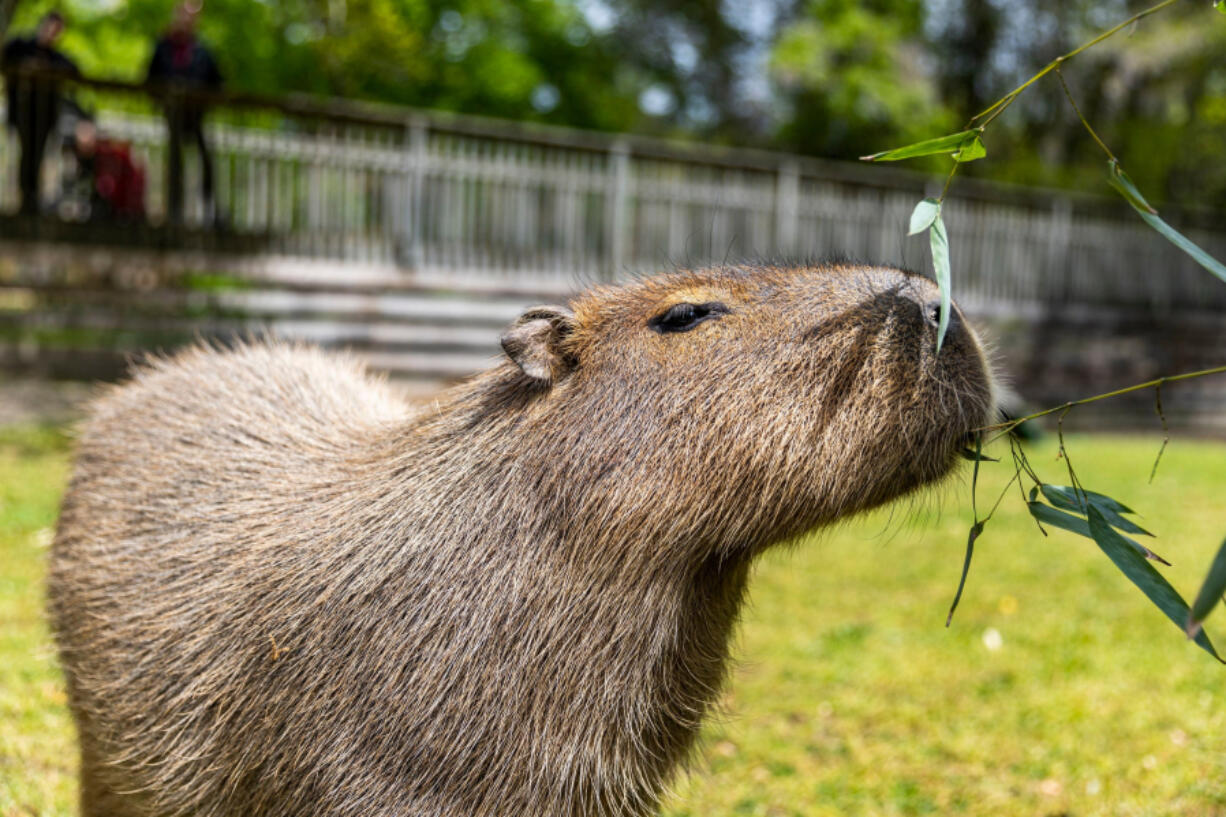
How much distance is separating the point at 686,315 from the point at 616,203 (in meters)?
9.22

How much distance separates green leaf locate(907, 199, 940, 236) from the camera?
1.66 metres

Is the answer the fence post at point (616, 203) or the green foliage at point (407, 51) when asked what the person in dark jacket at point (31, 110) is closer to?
the fence post at point (616, 203)

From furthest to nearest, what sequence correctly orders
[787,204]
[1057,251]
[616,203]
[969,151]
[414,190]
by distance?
[1057,251] < [787,204] < [616,203] < [414,190] < [969,151]

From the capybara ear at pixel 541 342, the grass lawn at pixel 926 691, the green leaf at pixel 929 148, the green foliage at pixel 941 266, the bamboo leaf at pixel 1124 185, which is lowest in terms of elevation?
the grass lawn at pixel 926 691

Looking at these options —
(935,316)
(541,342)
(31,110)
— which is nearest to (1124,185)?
(935,316)

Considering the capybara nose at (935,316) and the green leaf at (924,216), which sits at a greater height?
the green leaf at (924,216)

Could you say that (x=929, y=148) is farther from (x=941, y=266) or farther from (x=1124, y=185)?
(x=1124, y=185)

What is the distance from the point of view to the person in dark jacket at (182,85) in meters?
8.88

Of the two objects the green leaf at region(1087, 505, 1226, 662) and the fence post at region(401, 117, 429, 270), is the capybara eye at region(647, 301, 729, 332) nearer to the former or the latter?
the green leaf at region(1087, 505, 1226, 662)

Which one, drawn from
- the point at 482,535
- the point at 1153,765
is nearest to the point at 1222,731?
the point at 1153,765

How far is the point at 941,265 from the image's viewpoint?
5.61 ft

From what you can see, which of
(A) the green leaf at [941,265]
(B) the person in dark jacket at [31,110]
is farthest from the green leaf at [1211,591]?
(B) the person in dark jacket at [31,110]

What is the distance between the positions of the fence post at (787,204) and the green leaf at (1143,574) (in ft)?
34.0

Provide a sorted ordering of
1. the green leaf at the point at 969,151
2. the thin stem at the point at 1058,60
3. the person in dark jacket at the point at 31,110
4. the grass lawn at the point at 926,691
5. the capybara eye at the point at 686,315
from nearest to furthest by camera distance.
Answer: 1. the thin stem at the point at 1058,60
2. the green leaf at the point at 969,151
3. the capybara eye at the point at 686,315
4. the grass lawn at the point at 926,691
5. the person in dark jacket at the point at 31,110
